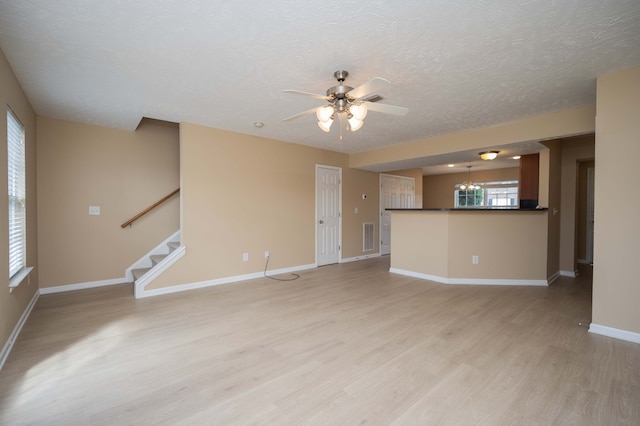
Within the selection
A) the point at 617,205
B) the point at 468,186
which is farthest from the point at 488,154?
the point at 468,186

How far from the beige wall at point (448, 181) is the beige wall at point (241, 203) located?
556 centimetres

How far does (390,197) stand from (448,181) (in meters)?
3.77

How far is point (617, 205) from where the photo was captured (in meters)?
2.52

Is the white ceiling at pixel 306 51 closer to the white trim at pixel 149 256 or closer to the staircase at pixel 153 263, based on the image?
the staircase at pixel 153 263

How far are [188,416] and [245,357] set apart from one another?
653 millimetres

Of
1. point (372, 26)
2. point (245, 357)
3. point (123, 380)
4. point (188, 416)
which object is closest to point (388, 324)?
point (245, 357)

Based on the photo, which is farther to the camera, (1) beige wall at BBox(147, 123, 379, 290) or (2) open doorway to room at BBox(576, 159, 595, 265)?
(2) open doorway to room at BBox(576, 159, 595, 265)

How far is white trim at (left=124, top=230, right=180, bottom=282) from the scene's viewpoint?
14.6 ft

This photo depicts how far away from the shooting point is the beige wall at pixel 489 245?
4.29m

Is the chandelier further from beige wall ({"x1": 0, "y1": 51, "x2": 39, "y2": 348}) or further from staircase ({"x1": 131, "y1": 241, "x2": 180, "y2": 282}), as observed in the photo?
beige wall ({"x1": 0, "y1": 51, "x2": 39, "y2": 348})

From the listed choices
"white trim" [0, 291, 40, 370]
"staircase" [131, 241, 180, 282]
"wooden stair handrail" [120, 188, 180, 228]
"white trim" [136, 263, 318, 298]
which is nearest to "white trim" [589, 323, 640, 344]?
"white trim" [136, 263, 318, 298]

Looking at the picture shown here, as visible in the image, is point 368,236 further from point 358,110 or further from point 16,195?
point 16,195

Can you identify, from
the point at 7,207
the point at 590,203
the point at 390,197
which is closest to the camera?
the point at 7,207

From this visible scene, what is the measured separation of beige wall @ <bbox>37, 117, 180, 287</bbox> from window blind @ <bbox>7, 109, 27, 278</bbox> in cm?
92
